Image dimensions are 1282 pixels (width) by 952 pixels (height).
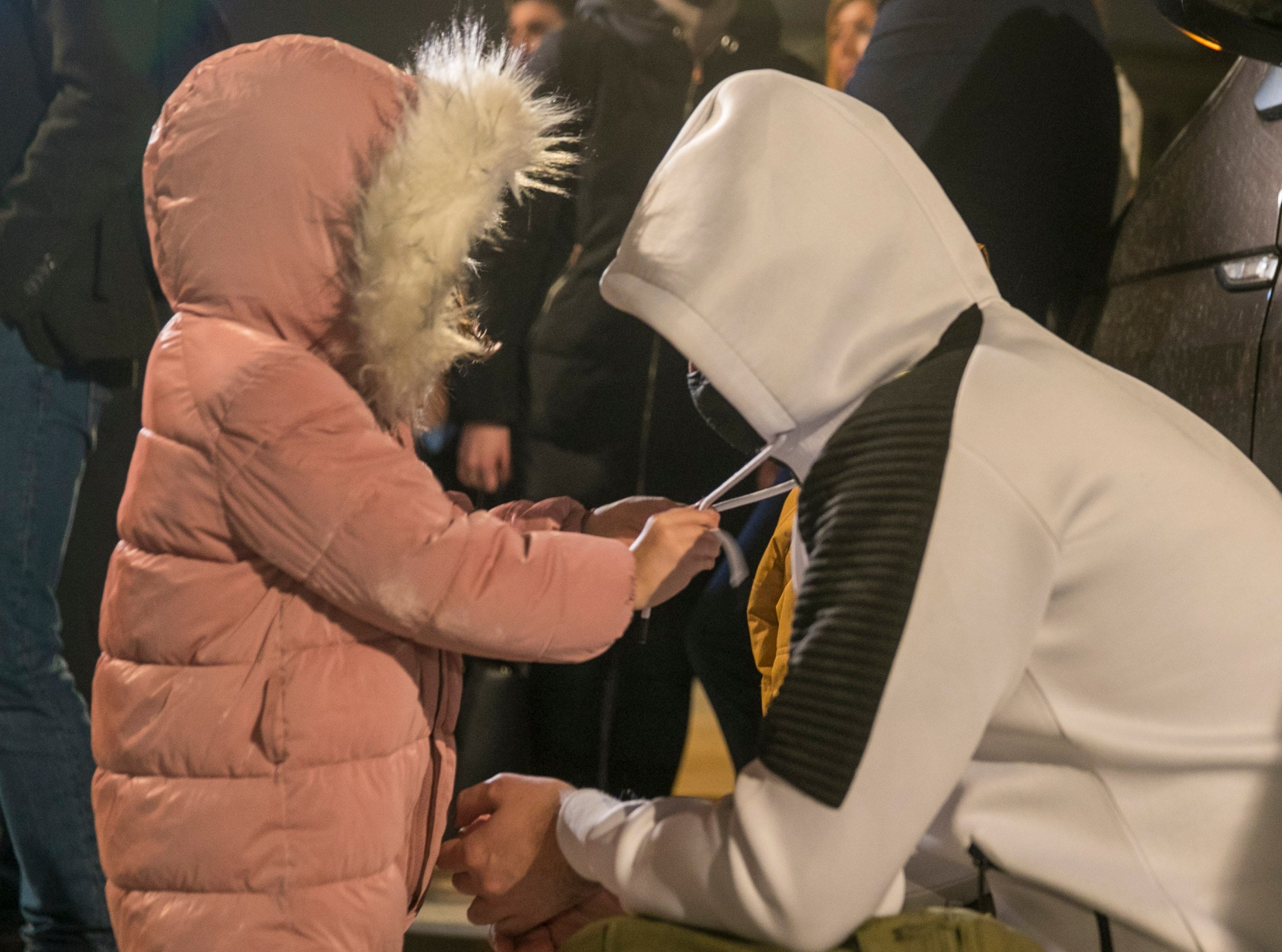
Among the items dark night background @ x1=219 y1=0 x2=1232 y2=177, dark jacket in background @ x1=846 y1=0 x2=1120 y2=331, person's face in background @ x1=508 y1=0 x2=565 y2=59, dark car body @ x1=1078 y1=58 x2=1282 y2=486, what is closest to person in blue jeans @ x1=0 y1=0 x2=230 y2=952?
dark night background @ x1=219 y1=0 x2=1232 y2=177

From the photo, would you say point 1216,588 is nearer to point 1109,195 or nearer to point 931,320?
point 931,320

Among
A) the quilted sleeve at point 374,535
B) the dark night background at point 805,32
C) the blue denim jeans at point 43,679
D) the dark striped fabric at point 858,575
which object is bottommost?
the blue denim jeans at point 43,679

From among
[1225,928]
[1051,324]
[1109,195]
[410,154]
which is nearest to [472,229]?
[410,154]

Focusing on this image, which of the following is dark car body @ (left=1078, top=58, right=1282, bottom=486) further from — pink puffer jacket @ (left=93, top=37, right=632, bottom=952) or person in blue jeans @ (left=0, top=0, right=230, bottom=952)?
person in blue jeans @ (left=0, top=0, right=230, bottom=952)

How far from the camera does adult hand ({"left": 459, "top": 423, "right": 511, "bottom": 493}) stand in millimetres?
1948

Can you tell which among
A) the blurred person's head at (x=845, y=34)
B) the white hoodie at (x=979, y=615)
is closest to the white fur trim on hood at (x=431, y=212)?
the white hoodie at (x=979, y=615)

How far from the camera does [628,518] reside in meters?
1.33

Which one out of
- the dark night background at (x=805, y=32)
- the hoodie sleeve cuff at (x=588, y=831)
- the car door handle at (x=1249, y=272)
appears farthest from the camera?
the dark night background at (x=805, y=32)

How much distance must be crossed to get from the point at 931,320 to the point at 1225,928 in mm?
501

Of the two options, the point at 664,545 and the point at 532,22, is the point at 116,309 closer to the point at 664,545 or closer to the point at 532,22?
the point at 532,22

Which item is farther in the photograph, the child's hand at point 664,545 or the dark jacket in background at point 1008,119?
the dark jacket in background at point 1008,119

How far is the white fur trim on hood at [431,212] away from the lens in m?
1.09

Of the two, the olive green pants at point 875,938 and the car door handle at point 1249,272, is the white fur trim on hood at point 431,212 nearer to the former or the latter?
the olive green pants at point 875,938

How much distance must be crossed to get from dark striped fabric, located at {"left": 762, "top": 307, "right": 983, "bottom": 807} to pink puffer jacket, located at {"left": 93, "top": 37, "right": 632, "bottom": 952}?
1.16ft
